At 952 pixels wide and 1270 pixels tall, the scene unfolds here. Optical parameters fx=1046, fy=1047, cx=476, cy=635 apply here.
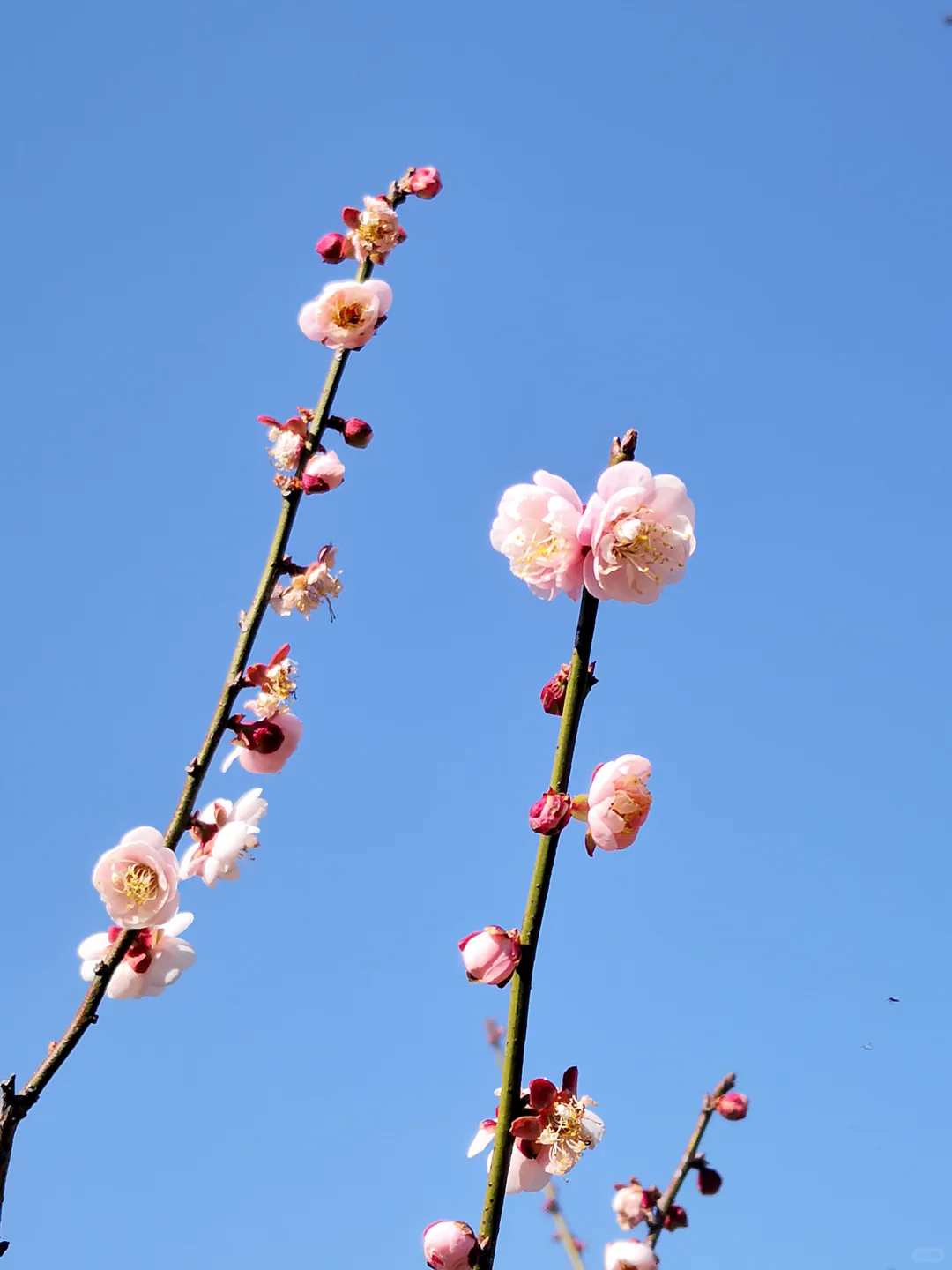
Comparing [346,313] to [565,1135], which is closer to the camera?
[565,1135]

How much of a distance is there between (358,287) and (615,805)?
236 cm

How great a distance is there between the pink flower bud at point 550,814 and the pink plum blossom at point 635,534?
1.28 ft

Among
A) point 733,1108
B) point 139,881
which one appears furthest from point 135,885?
point 733,1108

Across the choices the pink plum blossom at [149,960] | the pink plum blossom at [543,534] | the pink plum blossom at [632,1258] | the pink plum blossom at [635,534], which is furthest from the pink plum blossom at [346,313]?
the pink plum blossom at [632,1258]

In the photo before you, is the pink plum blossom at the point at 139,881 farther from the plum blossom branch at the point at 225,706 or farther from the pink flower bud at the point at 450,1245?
the pink flower bud at the point at 450,1245

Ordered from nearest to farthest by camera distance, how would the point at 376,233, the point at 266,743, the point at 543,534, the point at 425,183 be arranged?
the point at 543,534 < the point at 266,743 < the point at 376,233 < the point at 425,183

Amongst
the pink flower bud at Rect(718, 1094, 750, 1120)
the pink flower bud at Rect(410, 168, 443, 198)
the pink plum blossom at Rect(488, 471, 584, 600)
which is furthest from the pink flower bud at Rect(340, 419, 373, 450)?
the pink flower bud at Rect(718, 1094, 750, 1120)

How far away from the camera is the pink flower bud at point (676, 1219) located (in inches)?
136

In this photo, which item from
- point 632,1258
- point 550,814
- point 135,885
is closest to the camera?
point 550,814

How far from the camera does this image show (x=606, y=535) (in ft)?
6.06

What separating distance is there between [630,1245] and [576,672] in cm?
239

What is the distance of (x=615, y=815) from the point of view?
1806 mm

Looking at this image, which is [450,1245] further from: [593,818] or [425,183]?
[425,183]

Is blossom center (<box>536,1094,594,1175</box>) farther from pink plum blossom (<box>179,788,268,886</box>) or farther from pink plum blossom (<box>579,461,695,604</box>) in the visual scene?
pink plum blossom (<box>179,788,268,886</box>)
